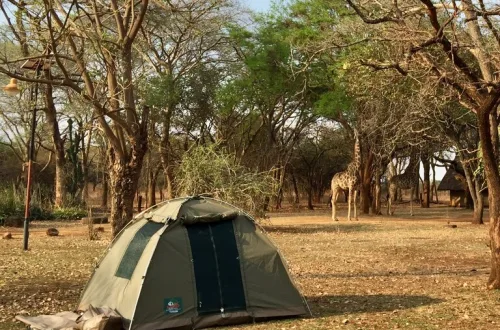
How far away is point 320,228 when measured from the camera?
22.5 m

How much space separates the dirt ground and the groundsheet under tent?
1.47 feet

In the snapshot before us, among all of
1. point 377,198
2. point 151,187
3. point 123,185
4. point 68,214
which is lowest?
point 68,214

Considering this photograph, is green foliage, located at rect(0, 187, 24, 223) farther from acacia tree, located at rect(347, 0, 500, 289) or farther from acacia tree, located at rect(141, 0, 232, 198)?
acacia tree, located at rect(347, 0, 500, 289)

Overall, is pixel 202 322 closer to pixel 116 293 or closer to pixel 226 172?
pixel 116 293

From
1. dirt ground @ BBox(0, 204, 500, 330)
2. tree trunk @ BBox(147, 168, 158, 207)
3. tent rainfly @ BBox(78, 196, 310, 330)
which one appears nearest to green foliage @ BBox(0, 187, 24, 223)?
dirt ground @ BBox(0, 204, 500, 330)

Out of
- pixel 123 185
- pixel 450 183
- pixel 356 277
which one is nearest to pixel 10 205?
pixel 123 185

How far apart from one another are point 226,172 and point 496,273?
1030 centimetres

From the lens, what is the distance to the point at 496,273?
31.8 ft

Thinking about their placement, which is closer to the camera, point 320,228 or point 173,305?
point 173,305

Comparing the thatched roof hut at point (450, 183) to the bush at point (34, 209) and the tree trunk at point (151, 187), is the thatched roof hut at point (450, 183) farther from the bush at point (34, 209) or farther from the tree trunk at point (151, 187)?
the bush at point (34, 209)

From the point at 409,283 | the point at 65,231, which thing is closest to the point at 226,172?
the point at 65,231

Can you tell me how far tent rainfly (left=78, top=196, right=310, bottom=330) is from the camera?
789cm

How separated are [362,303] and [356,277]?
2505 millimetres

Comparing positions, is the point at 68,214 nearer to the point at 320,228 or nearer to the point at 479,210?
the point at 320,228
